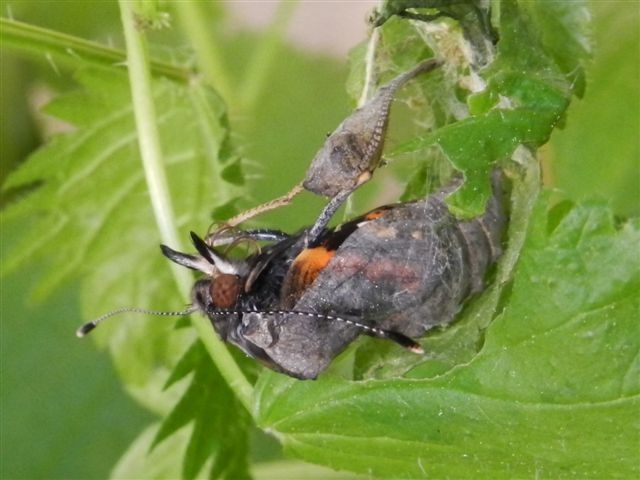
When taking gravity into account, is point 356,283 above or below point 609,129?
above

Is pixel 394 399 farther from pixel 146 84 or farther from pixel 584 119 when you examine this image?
pixel 584 119

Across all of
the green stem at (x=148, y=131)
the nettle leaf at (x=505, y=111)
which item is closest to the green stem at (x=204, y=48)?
the green stem at (x=148, y=131)

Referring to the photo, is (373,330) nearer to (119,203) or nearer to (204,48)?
(119,203)

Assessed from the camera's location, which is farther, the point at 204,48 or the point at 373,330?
the point at 204,48

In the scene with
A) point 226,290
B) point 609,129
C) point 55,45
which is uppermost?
point 55,45

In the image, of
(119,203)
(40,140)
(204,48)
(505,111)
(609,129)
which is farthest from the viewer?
(40,140)

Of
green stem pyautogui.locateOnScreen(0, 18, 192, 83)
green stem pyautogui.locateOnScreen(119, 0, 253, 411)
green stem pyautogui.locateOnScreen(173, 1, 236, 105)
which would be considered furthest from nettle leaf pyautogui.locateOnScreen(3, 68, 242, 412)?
green stem pyautogui.locateOnScreen(173, 1, 236, 105)

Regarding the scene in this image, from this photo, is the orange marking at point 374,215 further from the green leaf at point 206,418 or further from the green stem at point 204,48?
the green stem at point 204,48

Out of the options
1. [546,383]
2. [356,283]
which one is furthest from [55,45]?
[546,383]
